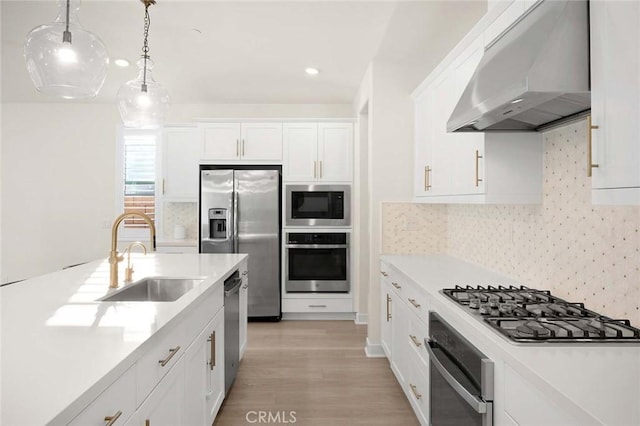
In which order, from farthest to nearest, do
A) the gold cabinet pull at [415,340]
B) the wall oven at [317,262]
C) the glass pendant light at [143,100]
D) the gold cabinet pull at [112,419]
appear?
the wall oven at [317,262] < the glass pendant light at [143,100] < the gold cabinet pull at [415,340] < the gold cabinet pull at [112,419]

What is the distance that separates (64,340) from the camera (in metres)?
1.18

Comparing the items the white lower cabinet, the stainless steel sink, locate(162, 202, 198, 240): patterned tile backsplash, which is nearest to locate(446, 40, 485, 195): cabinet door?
the white lower cabinet

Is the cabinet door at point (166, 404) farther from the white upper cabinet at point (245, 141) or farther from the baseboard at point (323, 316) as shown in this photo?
the white upper cabinet at point (245, 141)

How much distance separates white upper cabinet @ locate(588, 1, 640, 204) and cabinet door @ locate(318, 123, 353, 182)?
11.3ft

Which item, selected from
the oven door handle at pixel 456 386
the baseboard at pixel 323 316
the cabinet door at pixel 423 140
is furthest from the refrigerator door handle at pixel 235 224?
the oven door handle at pixel 456 386

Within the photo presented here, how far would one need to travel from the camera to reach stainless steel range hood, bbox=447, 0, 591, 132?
130 centimetres

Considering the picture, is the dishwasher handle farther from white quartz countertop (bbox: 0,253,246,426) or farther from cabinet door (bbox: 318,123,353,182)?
cabinet door (bbox: 318,123,353,182)

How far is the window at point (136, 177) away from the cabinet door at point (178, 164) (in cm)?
36

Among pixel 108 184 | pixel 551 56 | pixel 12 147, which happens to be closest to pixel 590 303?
pixel 551 56

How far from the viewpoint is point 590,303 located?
1.66 meters

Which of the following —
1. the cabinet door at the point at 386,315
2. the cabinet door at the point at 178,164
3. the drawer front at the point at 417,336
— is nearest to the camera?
the drawer front at the point at 417,336

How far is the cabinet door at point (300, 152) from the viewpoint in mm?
4656

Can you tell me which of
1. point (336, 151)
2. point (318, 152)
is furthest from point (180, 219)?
point (336, 151)

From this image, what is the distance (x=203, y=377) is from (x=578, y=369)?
1669 mm
